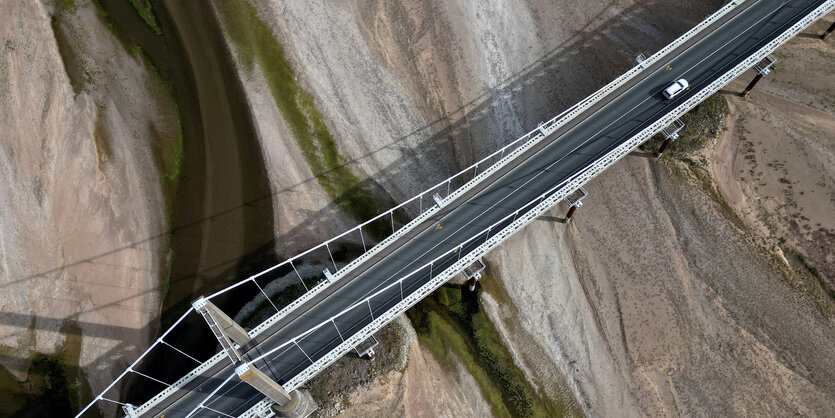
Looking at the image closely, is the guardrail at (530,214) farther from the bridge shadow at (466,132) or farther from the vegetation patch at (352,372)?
the bridge shadow at (466,132)

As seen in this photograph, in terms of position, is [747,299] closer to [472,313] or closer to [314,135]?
[472,313]

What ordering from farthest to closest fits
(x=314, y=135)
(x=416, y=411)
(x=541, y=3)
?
(x=541, y=3) → (x=314, y=135) → (x=416, y=411)

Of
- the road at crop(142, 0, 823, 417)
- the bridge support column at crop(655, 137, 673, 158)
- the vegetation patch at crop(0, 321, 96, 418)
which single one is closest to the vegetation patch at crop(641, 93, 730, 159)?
the bridge support column at crop(655, 137, 673, 158)

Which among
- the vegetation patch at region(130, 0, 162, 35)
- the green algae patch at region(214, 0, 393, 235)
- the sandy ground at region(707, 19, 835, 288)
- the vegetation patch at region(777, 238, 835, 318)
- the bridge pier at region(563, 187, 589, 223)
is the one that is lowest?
the vegetation patch at region(777, 238, 835, 318)

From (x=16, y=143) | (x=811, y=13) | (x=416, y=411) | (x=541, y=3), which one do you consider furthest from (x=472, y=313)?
(x=16, y=143)

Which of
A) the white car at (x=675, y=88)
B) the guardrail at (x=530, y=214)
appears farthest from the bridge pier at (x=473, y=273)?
the white car at (x=675, y=88)

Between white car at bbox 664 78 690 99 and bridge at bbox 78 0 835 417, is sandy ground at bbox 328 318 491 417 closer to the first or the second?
bridge at bbox 78 0 835 417
